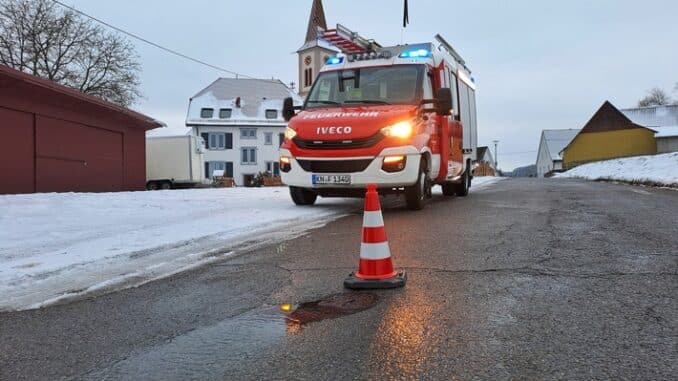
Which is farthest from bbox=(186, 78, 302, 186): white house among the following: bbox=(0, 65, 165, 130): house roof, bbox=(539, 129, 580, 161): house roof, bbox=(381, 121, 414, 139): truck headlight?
bbox=(539, 129, 580, 161): house roof

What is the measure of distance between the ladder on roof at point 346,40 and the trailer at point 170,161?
907 inches

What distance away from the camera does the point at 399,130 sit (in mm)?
8258

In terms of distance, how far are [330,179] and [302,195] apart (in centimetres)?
150

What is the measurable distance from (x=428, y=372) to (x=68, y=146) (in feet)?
53.7

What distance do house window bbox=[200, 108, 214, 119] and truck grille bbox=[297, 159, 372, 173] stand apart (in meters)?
51.8

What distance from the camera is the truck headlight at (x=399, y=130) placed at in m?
8.21

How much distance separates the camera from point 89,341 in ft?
10.3

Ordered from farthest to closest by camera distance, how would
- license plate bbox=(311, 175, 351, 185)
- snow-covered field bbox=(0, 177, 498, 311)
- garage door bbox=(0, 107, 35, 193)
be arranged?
garage door bbox=(0, 107, 35, 193) < license plate bbox=(311, 175, 351, 185) < snow-covered field bbox=(0, 177, 498, 311)

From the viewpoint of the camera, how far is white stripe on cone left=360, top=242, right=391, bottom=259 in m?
4.18

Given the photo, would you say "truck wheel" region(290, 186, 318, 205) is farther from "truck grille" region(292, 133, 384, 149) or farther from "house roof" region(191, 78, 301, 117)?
"house roof" region(191, 78, 301, 117)

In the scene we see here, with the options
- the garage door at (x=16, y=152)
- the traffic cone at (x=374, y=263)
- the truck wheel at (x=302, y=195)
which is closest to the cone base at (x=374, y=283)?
the traffic cone at (x=374, y=263)

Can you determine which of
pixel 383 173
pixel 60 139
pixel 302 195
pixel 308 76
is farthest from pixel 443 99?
pixel 308 76

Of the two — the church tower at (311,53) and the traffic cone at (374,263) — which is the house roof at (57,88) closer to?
the traffic cone at (374,263)

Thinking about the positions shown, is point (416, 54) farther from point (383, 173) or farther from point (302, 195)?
point (302, 195)
